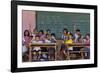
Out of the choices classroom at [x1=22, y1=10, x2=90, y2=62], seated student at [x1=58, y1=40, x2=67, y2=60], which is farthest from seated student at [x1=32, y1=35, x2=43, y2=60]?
seated student at [x1=58, y1=40, x2=67, y2=60]

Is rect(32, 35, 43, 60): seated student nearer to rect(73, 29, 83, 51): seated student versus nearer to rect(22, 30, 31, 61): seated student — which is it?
rect(22, 30, 31, 61): seated student

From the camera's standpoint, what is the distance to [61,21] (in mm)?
1602

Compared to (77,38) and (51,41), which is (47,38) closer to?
(51,41)

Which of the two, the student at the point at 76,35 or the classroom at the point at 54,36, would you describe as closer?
the classroom at the point at 54,36

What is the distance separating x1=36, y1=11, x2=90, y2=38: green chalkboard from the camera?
155 cm

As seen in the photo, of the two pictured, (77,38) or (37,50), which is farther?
(77,38)

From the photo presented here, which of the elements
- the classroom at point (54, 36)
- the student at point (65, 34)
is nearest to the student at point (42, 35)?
the classroom at point (54, 36)

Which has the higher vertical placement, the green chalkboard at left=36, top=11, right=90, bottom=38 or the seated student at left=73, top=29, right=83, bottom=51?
the green chalkboard at left=36, top=11, right=90, bottom=38

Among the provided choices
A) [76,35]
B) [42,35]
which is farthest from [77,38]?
[42,35]

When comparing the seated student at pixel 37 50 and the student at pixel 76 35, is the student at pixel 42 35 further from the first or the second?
the student at pixel 76 35

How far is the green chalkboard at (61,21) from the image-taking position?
1554 mm

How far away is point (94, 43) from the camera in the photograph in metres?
1.69

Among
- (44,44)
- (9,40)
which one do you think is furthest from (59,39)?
(9,40)

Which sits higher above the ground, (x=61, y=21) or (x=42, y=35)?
(x=61, y=21)
